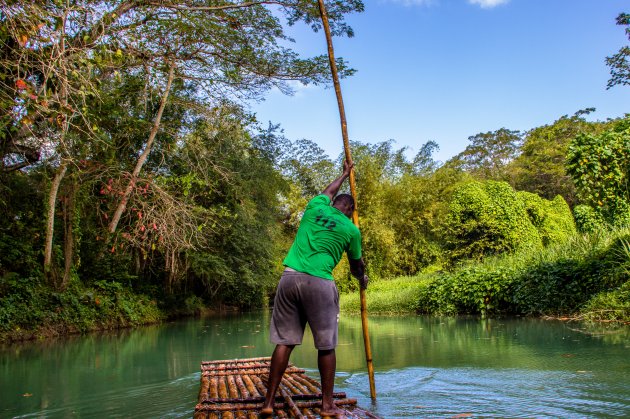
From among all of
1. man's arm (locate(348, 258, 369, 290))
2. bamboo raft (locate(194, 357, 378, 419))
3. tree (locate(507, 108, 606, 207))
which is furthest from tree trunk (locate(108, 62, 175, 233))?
tree (locate(507, 108, 606, 207))

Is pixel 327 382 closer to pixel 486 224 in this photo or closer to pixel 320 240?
pixel 320 240

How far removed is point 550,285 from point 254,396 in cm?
807

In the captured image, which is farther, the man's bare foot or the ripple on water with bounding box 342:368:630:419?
the ripple on water with bounding box 342:368:630:419

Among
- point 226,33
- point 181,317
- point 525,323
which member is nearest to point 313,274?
point 525,323

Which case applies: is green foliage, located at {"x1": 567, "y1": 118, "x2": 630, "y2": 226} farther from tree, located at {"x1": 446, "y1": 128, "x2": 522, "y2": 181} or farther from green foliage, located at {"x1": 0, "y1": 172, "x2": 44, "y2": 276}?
tree, located at {"x1": 446, "y1": 128, "x2": 522, "y2": 181}

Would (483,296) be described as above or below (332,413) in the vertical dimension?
above

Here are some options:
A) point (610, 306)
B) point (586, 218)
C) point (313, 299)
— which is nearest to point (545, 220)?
point (586, 218)

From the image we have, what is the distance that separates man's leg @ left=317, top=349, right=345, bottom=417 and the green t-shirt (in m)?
0.50

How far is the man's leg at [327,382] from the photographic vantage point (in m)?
3.42

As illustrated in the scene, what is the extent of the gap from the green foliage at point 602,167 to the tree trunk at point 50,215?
10262 millimetres

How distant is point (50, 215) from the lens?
12047 millimetres

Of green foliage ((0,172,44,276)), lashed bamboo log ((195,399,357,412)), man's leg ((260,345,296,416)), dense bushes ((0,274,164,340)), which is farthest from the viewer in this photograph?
green foliage ((0,172,44,276))

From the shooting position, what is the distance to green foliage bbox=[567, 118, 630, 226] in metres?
10.3

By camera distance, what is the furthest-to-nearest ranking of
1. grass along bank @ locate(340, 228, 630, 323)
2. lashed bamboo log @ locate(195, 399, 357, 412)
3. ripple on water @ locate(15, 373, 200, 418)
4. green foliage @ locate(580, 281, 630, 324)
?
grass along bank @ locate(340, 228, 630, 323) → green foliage @ locate(580, 281, 630, 324) → ripple on water @ locate(15, 373, 200, 418) → lashed bamboo log @ locate(195, 399, 357, 412)
